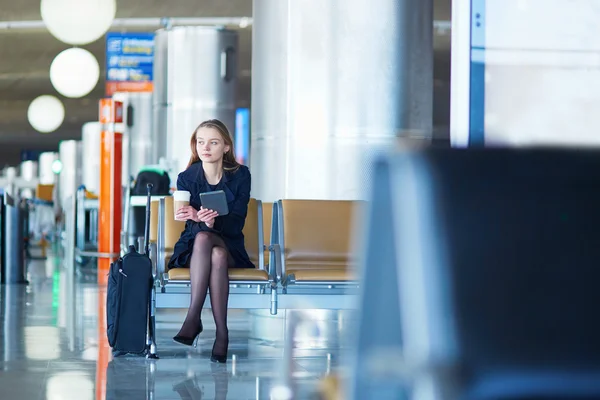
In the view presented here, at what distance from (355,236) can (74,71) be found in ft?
29.7

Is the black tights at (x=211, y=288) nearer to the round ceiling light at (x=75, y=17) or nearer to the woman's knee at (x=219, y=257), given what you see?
the woman's knee at (x=219, y=257)

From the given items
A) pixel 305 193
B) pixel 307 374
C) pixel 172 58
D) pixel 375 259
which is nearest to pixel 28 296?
A: pixel 305 193

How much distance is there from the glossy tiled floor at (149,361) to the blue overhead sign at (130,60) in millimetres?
11814

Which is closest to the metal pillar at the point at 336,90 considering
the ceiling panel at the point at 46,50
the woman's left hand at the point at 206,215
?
the woman's left hand at the point at 206,215

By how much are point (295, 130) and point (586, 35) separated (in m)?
3.39

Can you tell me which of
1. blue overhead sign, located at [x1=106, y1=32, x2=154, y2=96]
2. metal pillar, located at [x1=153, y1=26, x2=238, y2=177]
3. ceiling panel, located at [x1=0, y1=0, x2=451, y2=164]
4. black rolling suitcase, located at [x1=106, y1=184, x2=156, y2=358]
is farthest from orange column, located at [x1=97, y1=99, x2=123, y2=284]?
black rolling suitcase, located at [x1=106, y1=184, x2=156, y2=358]

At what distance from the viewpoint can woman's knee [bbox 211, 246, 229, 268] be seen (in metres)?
5.18

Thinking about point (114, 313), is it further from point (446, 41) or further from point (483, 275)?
point (446, 41)

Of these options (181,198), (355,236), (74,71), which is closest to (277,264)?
(355,236)

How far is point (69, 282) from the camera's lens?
1056 centimetres

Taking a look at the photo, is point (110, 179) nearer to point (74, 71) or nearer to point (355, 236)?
point (74, 71)

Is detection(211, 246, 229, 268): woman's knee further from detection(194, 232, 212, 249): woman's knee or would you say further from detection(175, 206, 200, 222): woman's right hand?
detection(175, 206, 200, 222): woman's right hand

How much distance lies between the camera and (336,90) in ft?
23.4

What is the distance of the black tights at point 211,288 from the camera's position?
16.9 ft
